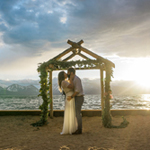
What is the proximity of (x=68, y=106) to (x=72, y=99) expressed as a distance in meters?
0.26

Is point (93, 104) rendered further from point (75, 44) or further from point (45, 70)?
point (45, 70)

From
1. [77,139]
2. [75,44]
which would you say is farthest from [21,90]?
[77,139]

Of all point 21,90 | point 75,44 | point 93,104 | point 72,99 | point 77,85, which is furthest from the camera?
point 21,90

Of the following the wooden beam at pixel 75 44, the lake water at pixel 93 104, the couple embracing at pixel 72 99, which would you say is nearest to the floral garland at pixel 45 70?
the wooden beam at pixel 75 44

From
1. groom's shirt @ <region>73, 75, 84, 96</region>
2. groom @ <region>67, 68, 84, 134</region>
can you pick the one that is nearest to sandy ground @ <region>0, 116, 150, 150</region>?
groom @ <region>67, 68, 84, 134</region>

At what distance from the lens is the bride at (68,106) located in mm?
5758

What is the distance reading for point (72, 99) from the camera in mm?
5895

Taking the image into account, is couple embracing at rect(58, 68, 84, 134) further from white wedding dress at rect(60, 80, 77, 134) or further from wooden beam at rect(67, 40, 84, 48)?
wooden beam at rect(67, 40, 84, 48)

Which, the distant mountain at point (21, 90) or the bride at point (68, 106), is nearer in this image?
the bride at point (68, 106)

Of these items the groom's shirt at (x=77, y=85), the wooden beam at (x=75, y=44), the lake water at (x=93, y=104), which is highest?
the wooden beam at (x=75, y=44)

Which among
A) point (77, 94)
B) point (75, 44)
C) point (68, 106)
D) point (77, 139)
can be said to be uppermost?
point (75, 44)

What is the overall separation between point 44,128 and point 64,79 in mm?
2530

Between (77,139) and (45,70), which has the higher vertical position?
(45,70)

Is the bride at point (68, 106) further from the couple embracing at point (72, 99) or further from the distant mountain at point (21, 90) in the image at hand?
the distant mountain at point (21, 90)
